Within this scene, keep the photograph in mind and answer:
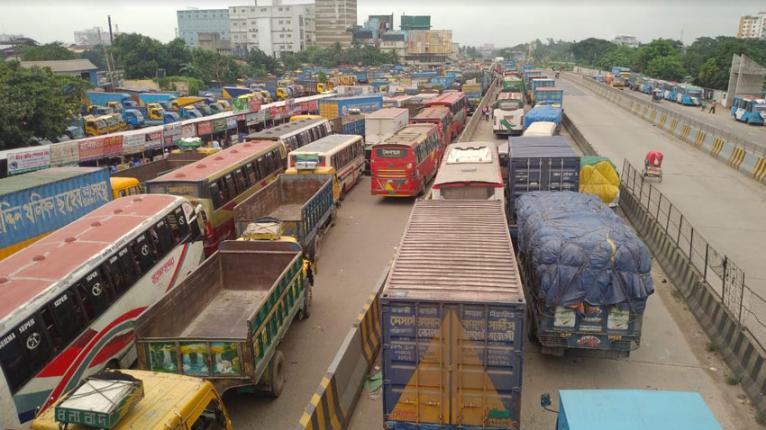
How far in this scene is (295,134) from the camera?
2528cm

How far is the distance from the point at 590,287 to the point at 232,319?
6.77 m

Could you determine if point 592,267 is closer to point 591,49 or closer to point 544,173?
point 544,173

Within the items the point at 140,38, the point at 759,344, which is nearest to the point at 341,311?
the point at 759,344

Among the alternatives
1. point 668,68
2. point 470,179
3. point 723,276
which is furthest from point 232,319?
point 668,68

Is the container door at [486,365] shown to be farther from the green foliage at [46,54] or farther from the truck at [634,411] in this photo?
the green foliage at [46,54]

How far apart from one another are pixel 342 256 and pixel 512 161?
595 centimetres

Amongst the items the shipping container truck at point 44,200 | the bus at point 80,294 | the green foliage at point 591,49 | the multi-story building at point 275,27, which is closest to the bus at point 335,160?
the shipping container truck at point 44,200

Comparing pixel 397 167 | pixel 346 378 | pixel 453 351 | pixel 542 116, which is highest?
pixel 542 116

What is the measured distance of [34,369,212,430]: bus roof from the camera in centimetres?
578

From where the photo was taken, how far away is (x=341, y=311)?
42.1 feet

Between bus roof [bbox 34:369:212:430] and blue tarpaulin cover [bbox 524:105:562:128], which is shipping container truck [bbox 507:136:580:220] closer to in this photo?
bus roof [bbox 34:369:212:430]

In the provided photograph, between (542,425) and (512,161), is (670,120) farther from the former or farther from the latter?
(542,425)

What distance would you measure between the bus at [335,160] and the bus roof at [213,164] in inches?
52.2

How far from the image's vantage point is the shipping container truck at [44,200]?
1438 centimetres
